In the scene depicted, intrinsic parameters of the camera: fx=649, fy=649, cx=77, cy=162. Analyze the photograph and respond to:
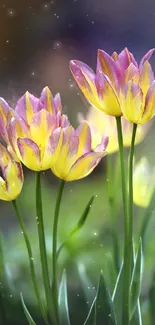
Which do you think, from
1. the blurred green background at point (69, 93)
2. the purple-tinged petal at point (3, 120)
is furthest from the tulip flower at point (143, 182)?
the purple-tinged petal at point (3, 120)

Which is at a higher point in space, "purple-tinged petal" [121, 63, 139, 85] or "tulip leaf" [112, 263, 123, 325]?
"purple-tinged petal" [121, 63, 139, 85]

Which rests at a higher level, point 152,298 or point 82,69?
point 82,69

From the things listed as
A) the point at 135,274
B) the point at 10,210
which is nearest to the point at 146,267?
the point at 135,274

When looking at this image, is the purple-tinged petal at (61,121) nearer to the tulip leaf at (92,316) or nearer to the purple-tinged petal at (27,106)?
the purple-tinged petal at (27,106)

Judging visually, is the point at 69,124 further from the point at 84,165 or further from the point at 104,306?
the point at 104,306

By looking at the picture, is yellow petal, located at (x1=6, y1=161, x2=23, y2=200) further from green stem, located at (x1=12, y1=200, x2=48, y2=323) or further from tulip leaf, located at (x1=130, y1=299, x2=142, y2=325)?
tulip leaf, located at (x1=130, y1=299, x2=142, y2=325)

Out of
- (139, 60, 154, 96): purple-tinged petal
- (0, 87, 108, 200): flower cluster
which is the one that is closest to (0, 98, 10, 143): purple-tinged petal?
(0, 87, 108, 200): flower cluster

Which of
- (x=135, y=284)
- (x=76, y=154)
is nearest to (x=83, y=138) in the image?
(x=76, y=154)
